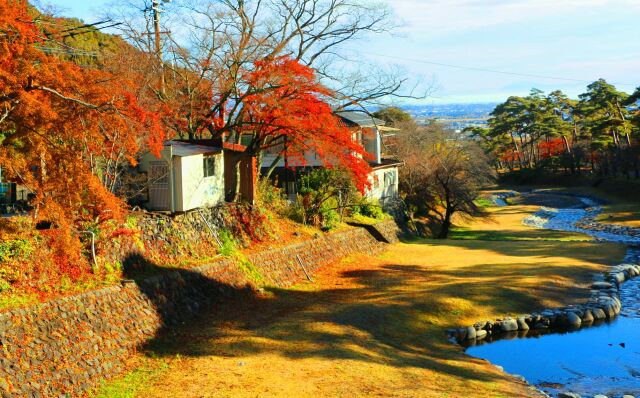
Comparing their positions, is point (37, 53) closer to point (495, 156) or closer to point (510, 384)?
point (510, 384)

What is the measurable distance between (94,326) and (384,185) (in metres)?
31.0

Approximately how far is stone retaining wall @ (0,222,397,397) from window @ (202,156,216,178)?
4.75m

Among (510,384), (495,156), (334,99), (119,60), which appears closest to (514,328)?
(510,384)

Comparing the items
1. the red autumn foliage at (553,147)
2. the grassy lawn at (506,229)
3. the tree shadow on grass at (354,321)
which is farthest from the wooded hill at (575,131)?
the tree shadow on grass at (354,321)

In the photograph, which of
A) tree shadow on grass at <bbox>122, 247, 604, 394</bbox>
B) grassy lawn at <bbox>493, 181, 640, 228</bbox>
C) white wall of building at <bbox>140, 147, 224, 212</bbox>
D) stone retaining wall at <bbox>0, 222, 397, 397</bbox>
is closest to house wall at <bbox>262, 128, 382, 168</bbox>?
tree shadow on grass at <bbox>122, 247, 604, 394</bbox>

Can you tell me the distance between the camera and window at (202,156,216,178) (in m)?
25.5

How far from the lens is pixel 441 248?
120ft

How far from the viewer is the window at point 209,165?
2545 cm

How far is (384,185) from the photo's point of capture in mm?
43781

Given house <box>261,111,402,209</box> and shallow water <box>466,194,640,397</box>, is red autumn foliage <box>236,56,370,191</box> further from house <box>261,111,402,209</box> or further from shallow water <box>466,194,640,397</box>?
shallow water <box>466,194,640,397</box>

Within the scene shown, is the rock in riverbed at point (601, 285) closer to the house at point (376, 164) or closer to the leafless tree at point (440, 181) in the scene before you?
the house at point (376, 164)

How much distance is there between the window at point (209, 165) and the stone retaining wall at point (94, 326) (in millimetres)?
4751

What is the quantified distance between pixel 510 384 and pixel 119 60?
65.8 ft

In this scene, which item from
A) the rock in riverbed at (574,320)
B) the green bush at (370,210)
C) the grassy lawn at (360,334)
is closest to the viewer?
the grassy lawn at (360,334)
